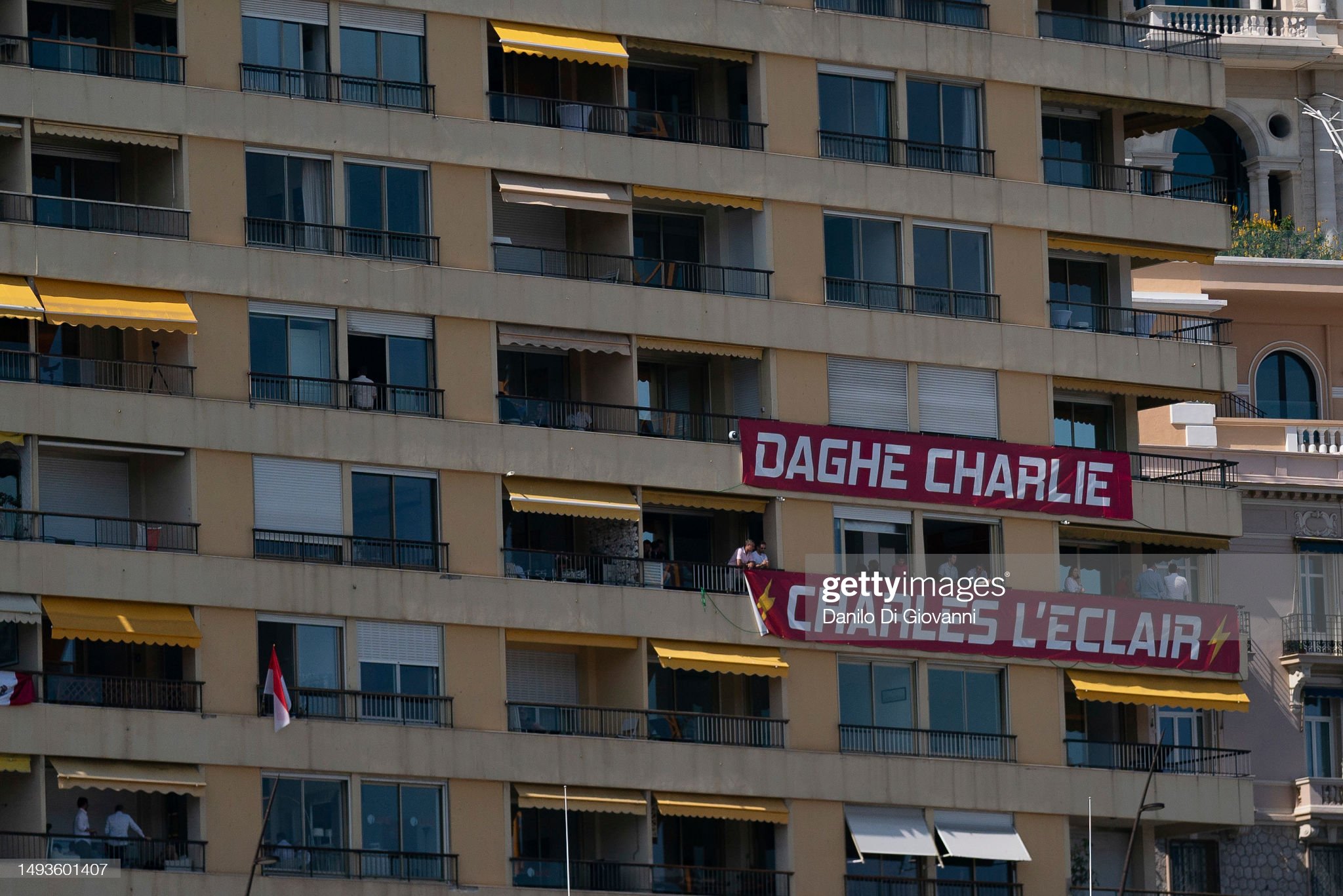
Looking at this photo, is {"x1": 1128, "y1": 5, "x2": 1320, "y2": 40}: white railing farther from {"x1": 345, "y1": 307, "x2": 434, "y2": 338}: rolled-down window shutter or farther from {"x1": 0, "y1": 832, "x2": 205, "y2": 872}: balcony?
{"x1": 0, "y1": 832, "x2": 205, "y2": 872}: balcony

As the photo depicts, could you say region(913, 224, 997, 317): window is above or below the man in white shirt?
above

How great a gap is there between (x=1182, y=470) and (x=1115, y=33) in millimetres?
9597

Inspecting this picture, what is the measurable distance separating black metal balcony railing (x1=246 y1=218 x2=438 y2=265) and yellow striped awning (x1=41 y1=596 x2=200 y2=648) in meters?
7.13

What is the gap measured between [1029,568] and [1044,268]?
20.5 feet

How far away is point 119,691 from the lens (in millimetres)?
63000

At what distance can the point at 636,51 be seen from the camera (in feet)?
232

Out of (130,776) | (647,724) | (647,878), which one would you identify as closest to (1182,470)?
(647,724)

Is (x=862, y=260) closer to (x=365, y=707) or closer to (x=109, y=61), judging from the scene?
(x=365, y=707)

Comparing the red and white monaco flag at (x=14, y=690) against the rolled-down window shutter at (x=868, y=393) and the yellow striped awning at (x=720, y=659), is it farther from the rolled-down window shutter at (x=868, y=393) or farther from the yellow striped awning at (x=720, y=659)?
the rolled-down window shutter at (x=868, y=393)

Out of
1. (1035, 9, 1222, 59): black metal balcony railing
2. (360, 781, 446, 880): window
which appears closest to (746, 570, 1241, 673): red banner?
(360, 781, 446, 880): window

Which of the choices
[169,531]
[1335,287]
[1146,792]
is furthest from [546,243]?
[1335,287]

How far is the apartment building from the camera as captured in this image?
209ft

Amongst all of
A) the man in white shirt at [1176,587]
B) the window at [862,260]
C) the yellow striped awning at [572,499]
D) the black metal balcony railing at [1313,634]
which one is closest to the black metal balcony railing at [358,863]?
the yellow striped awning at [572,499]

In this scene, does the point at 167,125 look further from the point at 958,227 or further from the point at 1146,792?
the point at 1146,792
